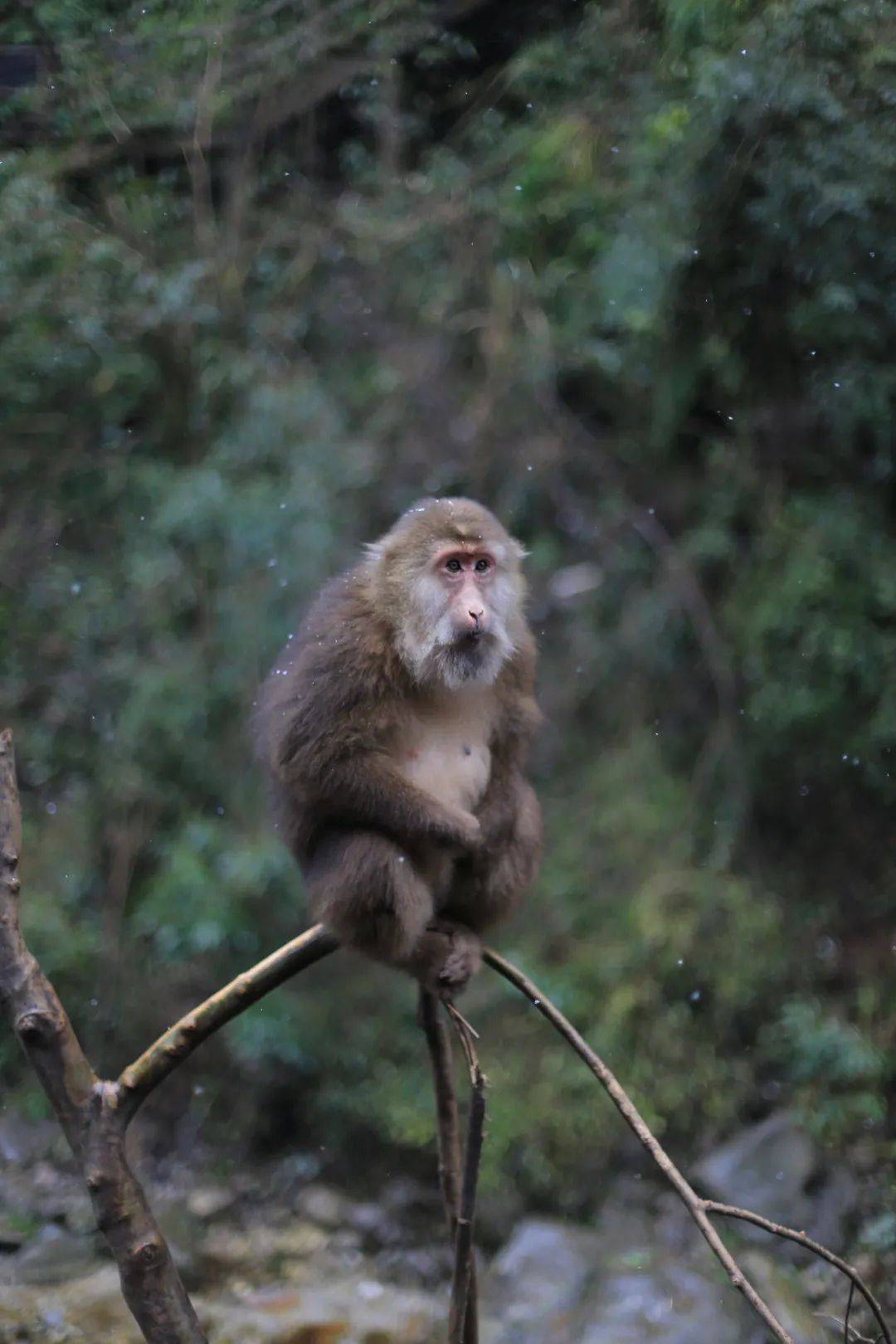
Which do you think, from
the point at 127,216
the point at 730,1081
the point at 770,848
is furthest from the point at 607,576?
the point at 127,216

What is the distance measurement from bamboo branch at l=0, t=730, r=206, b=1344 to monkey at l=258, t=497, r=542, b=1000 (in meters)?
0.61

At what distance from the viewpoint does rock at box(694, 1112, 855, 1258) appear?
4.02m

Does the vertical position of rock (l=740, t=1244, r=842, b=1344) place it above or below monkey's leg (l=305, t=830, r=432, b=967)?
below

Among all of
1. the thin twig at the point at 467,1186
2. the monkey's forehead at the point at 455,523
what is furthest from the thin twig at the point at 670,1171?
the monkey's forehead at the point at 455,523

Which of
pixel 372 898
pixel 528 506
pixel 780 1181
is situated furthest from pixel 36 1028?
pixel 528 506

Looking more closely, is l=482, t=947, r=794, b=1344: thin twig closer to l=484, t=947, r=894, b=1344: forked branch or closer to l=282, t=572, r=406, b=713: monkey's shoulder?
l=484, t=947, r=894, b=1344: forked branch

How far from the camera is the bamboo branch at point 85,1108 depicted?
7.75 ft

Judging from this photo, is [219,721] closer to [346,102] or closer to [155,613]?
[155,613]

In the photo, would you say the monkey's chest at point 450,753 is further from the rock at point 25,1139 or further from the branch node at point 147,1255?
the rock at point 25,1139

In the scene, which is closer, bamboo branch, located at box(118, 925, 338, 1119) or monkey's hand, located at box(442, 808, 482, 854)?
bamboo branch, located at box(118, 925, 338, 1119)

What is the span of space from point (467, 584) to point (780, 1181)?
2.51 metres

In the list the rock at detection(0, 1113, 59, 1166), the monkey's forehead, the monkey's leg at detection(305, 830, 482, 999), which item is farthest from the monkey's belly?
the rock at detection(0, 1113, 59, 1166)

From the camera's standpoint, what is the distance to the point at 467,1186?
8.05ft

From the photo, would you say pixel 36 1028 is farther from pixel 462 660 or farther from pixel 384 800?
pixel 462 660
